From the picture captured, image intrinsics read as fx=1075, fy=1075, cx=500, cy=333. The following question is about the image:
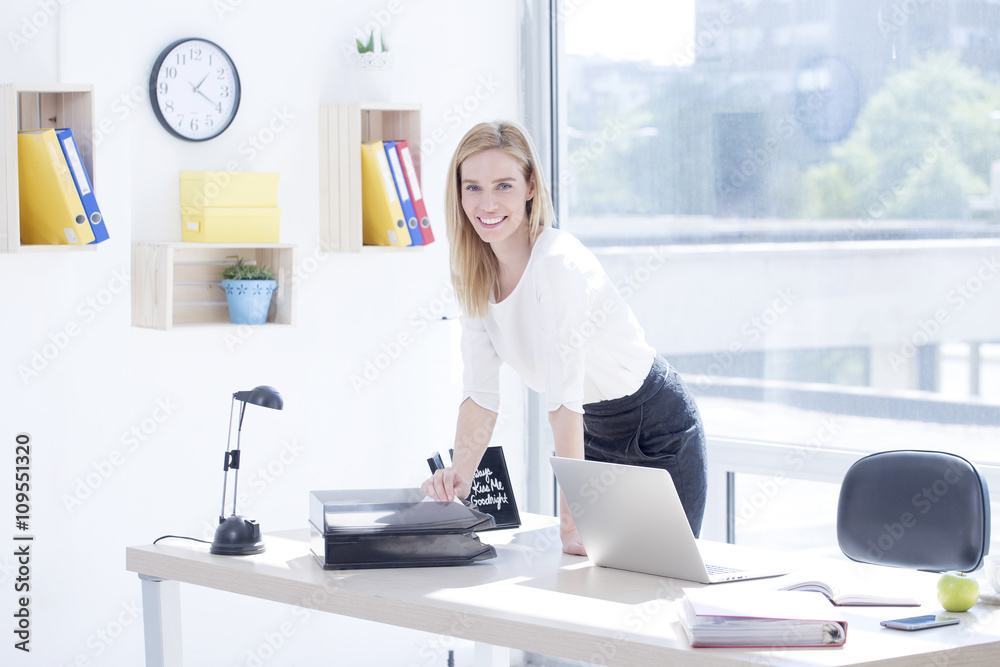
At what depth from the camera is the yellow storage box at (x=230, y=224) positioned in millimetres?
3057

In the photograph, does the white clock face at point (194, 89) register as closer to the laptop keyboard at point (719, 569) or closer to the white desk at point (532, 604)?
the white desk at point (532, 604)

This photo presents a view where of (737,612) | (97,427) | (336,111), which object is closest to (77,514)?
(97,427)

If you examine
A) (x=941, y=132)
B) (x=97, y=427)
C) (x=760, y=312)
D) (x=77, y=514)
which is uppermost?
(x=941, y=132)

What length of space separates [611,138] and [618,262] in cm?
44

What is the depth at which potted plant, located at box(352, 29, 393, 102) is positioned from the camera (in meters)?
3.39

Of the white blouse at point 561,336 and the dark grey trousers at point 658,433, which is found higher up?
the white blouse at point 561,336

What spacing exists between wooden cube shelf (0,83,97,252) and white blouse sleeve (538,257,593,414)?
128 centimetres

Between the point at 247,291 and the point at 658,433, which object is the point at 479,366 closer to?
the point at 658,433

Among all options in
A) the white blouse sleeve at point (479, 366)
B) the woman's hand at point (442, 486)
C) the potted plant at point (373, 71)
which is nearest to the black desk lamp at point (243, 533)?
the woman's hand at point (442, 486)

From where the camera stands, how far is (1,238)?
2.62 meters

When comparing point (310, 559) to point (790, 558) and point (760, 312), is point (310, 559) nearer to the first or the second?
point (790, 558)

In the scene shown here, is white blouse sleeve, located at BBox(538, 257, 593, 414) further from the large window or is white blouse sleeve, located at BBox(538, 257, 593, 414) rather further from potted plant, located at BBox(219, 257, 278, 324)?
the large window

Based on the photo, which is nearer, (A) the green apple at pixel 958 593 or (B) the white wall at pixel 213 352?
(A) the green apple at pixel 958 593

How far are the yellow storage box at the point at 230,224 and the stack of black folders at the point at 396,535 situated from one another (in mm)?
1248
